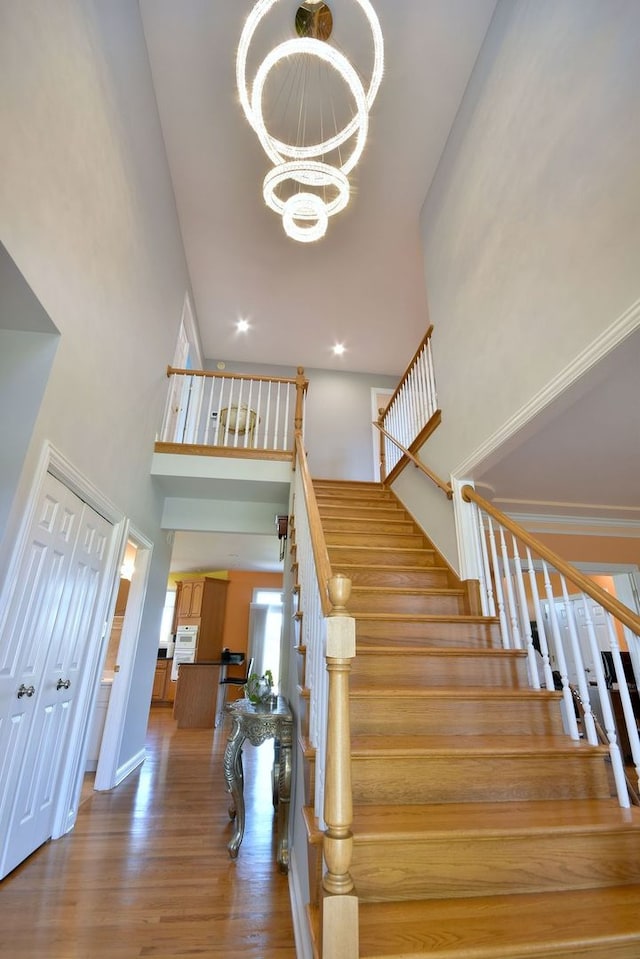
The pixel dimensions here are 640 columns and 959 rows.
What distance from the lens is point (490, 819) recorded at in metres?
1.75

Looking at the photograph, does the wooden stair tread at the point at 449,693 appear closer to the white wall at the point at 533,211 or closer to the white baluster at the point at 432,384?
the white wall at the point at 533,211

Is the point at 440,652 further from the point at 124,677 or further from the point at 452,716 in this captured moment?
the point at 124,677

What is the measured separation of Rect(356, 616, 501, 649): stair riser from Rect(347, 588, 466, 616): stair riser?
0.24 metres

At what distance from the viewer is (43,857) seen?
8.27ft

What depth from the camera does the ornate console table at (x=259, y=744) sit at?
8.66 ft

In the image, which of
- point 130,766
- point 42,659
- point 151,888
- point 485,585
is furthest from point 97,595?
point 485,585

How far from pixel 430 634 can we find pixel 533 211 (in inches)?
107

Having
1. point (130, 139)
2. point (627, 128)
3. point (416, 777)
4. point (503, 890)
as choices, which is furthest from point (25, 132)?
point (503, 890)

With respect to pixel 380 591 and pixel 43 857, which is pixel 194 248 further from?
pixel 43 857

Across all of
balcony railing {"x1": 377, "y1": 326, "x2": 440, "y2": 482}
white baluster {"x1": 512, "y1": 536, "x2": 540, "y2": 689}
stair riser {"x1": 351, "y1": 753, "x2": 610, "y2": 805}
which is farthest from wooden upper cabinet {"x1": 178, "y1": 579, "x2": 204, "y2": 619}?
stair riser {"x1": 351, "y1": 753, "x2": 610, "y2": 805}

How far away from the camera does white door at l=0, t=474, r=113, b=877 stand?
2.25 metres

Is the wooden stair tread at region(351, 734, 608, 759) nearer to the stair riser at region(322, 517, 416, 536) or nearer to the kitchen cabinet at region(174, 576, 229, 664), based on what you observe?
the stair riser at region(322, 517, 416, 536)

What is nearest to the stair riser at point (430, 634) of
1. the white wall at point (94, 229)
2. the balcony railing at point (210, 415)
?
the white wall at point (94, 229)

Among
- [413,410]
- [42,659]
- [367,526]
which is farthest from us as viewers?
[413,410]
